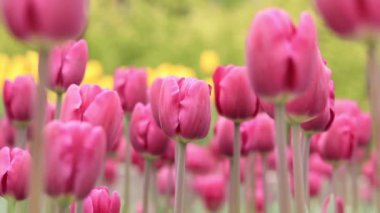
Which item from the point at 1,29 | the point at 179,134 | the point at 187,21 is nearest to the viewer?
the point at 179,134

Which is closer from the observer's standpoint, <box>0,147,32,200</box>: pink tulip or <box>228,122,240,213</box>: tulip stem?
<box>0,147,32,200</box>: pink tulip

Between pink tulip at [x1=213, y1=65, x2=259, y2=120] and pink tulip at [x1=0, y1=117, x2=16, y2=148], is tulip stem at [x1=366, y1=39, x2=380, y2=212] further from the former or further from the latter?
pink tulip at [x1=0, y1=117, x2=16, y2=148]

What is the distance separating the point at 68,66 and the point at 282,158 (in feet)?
1.92

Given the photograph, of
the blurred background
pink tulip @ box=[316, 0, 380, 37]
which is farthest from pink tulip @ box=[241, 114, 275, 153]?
the blurred background

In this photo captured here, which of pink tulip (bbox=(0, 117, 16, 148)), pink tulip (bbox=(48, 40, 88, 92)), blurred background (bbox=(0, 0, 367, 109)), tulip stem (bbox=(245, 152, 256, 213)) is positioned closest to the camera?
pink tulip (bbox=(48, 40, 88, 92))

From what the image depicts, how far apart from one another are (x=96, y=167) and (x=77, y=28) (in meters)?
0.18

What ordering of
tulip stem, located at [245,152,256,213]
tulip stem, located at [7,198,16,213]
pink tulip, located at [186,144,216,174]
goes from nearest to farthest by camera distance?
tulip stem, located at [7,198,16,213] → tulip stem, located at [245,152,256,213] → pink tulip, located at [186,144,216,174]

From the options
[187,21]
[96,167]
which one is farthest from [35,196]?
[187,21]

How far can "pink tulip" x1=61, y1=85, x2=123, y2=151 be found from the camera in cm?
97

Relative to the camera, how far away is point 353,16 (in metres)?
0.76

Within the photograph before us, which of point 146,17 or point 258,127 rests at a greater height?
point 146,17

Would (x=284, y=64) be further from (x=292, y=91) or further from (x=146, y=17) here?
(x=146, y=17)

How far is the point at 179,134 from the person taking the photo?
1.12 metres

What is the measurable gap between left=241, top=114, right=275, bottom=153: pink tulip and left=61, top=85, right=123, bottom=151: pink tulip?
572 mm
